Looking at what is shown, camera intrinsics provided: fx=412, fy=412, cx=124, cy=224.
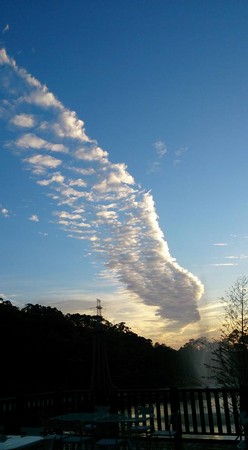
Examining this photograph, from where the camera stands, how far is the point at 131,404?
8.67m

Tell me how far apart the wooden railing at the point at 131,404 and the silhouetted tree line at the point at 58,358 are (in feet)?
47.9

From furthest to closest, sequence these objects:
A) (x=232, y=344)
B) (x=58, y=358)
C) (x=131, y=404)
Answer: (x=58, y=358) → (x=232, y=344) → (x=131, y=404)

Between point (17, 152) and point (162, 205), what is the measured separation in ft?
15.0

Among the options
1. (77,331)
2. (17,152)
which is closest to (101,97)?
(17,152)

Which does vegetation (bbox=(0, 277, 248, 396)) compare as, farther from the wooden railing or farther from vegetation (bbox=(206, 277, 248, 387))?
the wooden railing

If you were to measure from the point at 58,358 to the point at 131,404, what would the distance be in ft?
63.8

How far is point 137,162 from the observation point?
502 inches

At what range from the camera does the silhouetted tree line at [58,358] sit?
85.0ft

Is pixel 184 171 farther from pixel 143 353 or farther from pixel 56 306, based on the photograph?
pixel 56 306

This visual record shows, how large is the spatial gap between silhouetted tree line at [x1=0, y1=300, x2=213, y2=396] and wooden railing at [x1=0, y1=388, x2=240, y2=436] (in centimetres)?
1459

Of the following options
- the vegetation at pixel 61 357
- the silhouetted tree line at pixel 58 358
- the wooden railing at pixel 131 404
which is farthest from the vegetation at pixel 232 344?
the silhouetted tree line at pixel 58 358

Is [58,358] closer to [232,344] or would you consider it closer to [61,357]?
[61,357]

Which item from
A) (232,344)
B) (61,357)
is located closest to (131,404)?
(232,344)

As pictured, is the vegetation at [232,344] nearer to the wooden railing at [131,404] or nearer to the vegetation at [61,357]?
the wooden railing at [131,404]
